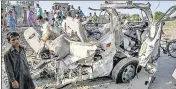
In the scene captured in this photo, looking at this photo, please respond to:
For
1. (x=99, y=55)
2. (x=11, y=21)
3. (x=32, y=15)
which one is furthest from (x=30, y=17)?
(x=99, y=55)

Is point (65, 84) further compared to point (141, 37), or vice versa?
point (141, 37)

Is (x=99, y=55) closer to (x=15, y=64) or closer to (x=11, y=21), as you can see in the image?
(x=15, y=64)

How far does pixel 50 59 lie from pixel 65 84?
26.3 inches

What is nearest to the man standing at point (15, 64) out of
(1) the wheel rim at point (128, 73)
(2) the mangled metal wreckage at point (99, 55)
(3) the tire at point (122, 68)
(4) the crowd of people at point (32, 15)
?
(2) the mangled metal wreckage at point (99, 55)

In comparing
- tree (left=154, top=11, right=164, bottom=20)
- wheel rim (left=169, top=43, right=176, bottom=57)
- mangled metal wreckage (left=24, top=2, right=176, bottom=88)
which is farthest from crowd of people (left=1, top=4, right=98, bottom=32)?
tree (left=154, top=11, right=164, bottom=20)

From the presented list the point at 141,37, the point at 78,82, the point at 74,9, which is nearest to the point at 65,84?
the point at 78,82

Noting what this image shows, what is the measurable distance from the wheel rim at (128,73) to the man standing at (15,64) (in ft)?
8.30

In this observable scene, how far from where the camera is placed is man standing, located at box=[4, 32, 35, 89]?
4.20 m

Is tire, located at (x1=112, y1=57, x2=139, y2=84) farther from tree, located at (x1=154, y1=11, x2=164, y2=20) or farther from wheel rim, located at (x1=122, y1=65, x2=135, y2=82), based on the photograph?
tree, located at (x1=154, y1=11, x2=164, y2=20)

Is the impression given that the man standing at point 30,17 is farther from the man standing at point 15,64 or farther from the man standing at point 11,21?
the man standing at point 15,64

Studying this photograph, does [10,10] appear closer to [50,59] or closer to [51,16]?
[51,16]

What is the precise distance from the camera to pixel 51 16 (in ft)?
44.8

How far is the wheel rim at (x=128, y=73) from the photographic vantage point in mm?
6421

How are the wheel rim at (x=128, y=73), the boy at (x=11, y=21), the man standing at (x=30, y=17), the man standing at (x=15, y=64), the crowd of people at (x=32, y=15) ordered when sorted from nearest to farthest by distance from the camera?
1. the man standing at (x=15, y=64)
2. the wheel rim at (x=128, y=73)
3. the boy at (x=11, y=21)
4. the crowd of people at (x=32, y=15)
5. the man standing at (x=30, y=17)
